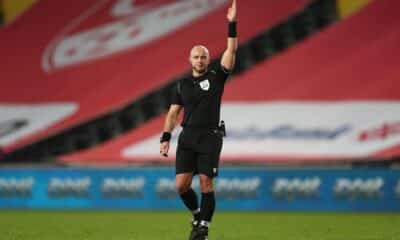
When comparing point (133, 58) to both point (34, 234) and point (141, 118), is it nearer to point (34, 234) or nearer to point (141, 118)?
point (141, 118)

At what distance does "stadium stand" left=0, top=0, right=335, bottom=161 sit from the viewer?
22234 mm

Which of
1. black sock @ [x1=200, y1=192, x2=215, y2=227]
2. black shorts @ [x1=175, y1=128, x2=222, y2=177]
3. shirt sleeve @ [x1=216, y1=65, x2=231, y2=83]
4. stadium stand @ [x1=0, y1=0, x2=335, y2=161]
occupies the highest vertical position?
stadium stand @ [x1=0, y1=0, x2=335, y2=161]

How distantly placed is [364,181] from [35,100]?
28.3ft

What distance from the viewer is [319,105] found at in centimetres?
2117

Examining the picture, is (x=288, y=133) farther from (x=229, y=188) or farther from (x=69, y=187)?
(x=69, y=187)

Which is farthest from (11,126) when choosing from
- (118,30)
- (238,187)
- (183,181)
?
(183,181)

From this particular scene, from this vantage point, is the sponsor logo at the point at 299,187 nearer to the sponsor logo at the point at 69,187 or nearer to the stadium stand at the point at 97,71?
the sponsor logo at the point at 69,187

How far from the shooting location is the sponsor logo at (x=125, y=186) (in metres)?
18.1

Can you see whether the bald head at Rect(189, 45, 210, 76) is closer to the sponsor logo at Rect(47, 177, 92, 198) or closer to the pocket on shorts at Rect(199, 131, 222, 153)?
the pocket on shorts at Rect(199, 131, 222, 153)

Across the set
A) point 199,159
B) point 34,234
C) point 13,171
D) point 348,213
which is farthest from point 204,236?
point 13,171

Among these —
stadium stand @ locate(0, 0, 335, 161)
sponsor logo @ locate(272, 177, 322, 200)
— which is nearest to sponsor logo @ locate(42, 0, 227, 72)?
stadium stand @ locate(0, 0, 335, 161)

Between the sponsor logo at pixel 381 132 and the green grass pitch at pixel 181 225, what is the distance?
432cm

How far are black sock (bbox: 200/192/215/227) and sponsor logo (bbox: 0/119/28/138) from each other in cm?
1363

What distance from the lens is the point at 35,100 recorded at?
74.4 feet
